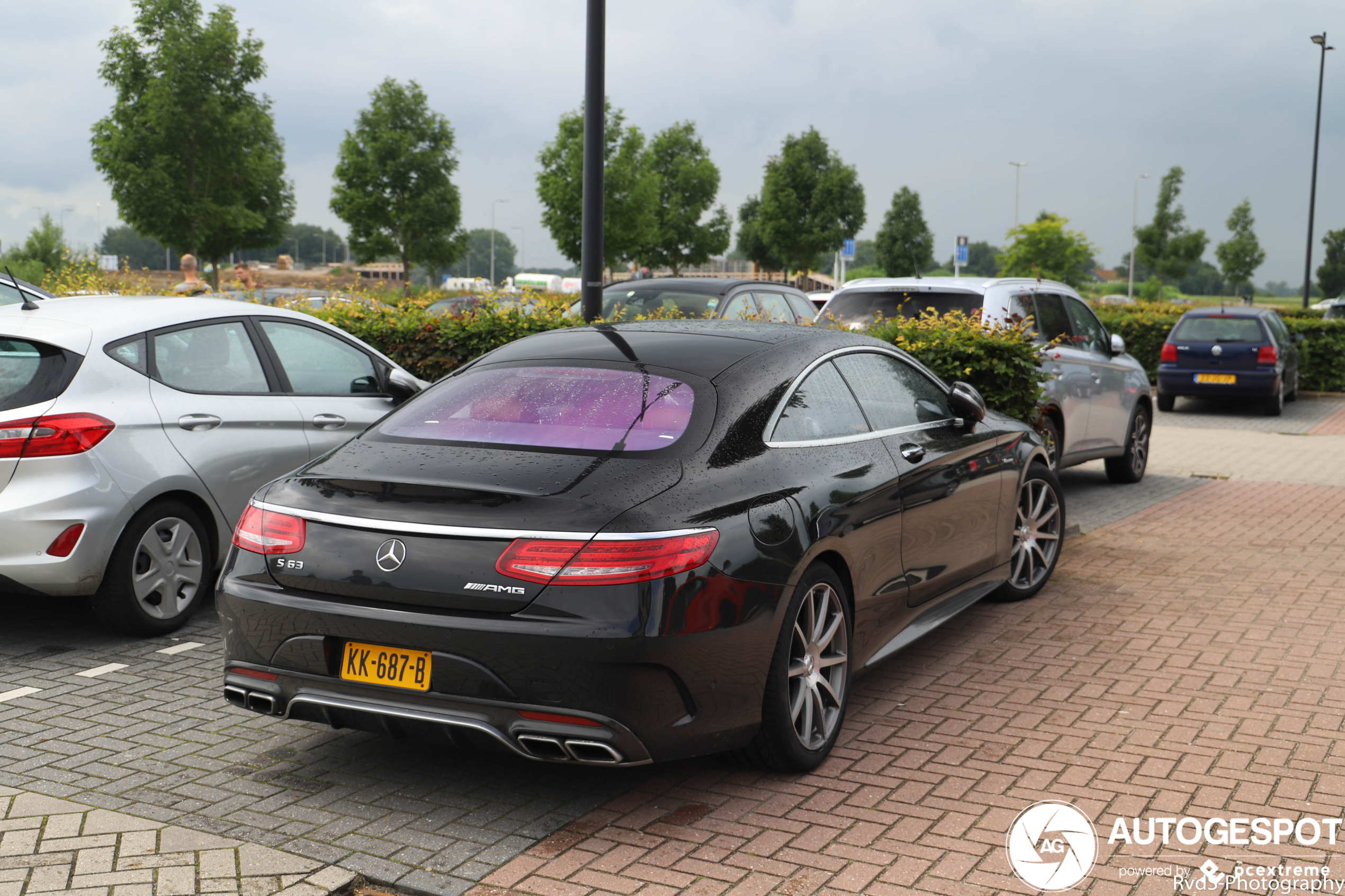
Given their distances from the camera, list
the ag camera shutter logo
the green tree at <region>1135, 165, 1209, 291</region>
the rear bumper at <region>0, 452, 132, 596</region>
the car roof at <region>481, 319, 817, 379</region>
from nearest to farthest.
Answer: the ag camera shutter logo, the car roof at <region>481, 319, 817, 379</region>, the rear bumper at <region>0, 452, 132, 596</region>, the green tree at <region>1135, 165, 1209, 291</region>

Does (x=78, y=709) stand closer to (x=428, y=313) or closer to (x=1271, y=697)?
(x=1271, y=697)

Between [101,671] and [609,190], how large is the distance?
4035 centimetres

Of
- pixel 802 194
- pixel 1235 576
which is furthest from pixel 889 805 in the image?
pixel 802 194

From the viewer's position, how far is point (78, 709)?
5.09 meters

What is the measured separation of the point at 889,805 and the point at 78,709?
128 inches

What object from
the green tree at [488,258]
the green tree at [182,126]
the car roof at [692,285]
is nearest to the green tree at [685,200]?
the green tree at [182,126]

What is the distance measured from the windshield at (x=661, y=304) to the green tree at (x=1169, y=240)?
2571 inches

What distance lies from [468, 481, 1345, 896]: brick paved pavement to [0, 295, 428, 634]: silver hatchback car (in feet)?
9.79

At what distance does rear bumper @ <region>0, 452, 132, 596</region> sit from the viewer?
5566mm

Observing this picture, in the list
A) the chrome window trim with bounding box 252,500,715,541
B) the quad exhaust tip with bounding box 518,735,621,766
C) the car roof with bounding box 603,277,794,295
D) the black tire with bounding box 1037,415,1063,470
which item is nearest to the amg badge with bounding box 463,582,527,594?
the chrome window trim with bounding box 252,500,715,541

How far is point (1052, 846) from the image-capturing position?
3840mm

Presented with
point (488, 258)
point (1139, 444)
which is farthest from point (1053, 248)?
point (488, 258)

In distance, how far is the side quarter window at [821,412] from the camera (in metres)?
4.64

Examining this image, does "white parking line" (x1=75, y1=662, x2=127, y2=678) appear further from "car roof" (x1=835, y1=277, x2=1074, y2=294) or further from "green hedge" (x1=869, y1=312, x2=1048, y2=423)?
"car roof" (x1=835, y1=277, x2=1074, y2=294)
